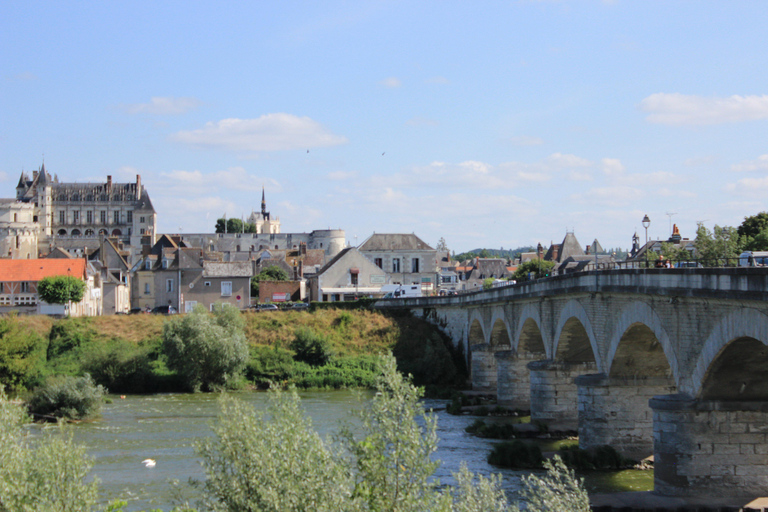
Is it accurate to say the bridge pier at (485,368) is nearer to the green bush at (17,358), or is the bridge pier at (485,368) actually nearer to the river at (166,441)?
the river at (166,441)

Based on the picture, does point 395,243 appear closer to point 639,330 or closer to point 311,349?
point 311,349

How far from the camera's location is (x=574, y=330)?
1105 inches

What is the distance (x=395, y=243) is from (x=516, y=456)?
150ft

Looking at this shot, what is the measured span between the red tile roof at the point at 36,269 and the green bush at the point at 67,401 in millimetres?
25611

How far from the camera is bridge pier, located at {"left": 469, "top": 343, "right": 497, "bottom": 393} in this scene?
138 feet

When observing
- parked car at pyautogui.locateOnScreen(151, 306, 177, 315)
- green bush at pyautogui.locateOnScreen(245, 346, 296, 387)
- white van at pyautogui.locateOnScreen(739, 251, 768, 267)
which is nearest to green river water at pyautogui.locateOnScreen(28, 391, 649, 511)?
green bush at pyautogui.locateOnScreen(245, 346, 296, 387)

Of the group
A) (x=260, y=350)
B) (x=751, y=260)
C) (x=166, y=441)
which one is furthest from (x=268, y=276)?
(x=751, y=260)

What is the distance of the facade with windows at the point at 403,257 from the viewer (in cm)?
6806

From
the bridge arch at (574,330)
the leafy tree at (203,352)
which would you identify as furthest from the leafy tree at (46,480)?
the leafy tree at (203,352)

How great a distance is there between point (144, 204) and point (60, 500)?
5239 inches

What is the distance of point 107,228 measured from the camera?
138 meters

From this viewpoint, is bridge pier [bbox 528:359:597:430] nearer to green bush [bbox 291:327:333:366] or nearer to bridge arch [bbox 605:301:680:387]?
bridge arch [bbox 605:301:680:387]

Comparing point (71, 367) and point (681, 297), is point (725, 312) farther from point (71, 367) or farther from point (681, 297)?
point (71, 367)

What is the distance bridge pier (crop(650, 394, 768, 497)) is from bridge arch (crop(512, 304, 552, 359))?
13898 mm
